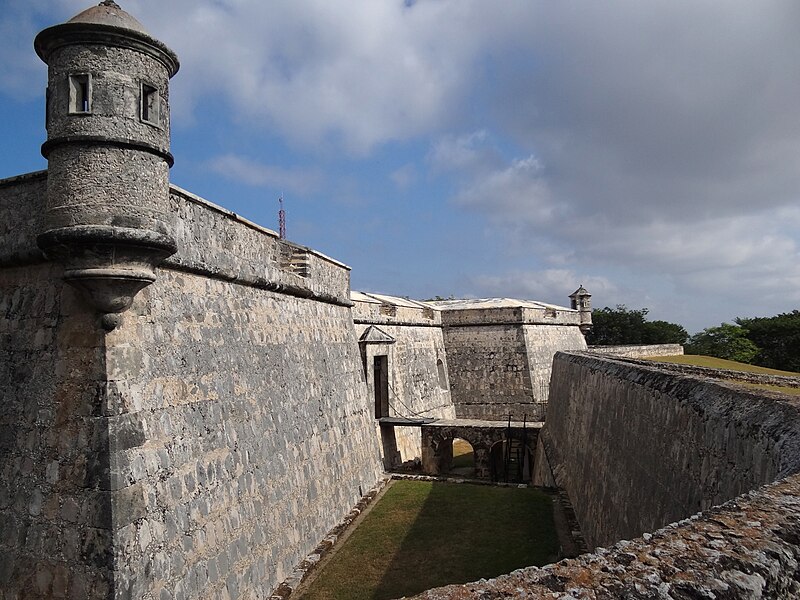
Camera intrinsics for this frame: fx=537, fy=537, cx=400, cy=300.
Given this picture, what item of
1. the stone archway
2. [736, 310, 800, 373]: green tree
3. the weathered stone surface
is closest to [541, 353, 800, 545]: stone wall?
the weathered stone surface

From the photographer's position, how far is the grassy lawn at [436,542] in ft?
26.7

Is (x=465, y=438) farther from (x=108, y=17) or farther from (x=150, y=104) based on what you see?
(x=108, y=17)

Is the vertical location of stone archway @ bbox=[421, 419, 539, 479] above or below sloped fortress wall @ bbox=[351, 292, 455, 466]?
below

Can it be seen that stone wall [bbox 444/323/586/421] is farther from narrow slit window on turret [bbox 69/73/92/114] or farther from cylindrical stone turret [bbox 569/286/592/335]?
narrow slit window on turret [bbox 69/73/92/114]

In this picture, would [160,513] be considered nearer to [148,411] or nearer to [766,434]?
[148,411]

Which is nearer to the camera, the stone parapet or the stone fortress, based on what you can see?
the stone fortress

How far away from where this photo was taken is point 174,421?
19.7ft

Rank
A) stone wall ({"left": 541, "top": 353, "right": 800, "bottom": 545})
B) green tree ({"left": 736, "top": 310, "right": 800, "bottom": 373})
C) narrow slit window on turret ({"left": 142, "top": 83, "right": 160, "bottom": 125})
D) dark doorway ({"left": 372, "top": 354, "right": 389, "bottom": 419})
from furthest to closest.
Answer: green tree ({"left": 736, "top": 310, "right": 800, "bottom": 373}) < dark doorway ({"left": 372, "top": 354, "right": 389, "bottom": 419}) < narrow slit window on turret ({"left": 142, "top": 83, "right": 160, "bottom": 125}) < stone wall ({"left": 541, "top": 353, "right": 800, "bottom": 545})

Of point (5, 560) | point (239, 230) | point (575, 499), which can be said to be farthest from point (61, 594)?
point (575, 499)

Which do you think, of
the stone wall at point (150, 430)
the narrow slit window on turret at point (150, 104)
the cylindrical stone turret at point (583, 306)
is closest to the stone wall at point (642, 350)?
the cylindrical stone turret at point (583, 306)

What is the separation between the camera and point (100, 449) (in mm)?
5148

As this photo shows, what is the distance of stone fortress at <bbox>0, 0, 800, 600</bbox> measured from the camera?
240cm

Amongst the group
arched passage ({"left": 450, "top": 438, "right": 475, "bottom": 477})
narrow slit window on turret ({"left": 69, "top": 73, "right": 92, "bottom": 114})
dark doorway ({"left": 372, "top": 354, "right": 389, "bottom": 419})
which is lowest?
arched passage ({"left": 450, "top": 438, "right": 475, "bottom": 477})

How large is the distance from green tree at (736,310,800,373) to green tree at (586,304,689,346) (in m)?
7.25
